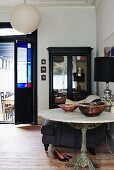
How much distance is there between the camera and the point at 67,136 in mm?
3947

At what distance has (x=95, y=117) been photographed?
2.90 m

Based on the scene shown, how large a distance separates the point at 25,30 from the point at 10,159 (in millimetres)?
2067

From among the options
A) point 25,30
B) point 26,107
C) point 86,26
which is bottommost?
point 26,107

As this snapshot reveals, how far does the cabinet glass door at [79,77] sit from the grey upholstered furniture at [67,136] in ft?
6.38

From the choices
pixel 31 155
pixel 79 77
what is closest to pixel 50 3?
pixel 79 77

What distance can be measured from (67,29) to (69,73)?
1185mm

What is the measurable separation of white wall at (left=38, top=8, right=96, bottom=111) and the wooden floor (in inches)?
75.4

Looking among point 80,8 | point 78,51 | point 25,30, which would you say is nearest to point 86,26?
point 80,8

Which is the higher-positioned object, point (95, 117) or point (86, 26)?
point (86, 26)

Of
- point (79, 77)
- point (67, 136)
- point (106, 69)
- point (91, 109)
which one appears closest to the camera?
point (91, 109)

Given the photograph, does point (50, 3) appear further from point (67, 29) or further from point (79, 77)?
point (79, 77)

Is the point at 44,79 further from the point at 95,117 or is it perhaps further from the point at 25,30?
the point at 95,117

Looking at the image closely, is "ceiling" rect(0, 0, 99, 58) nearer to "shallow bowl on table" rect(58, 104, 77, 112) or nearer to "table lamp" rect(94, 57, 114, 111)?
"table lamp" rect(94, 57, 114, 111)

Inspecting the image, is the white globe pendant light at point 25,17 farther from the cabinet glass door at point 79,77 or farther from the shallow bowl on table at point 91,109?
the cabinet glass door at point 79,77
